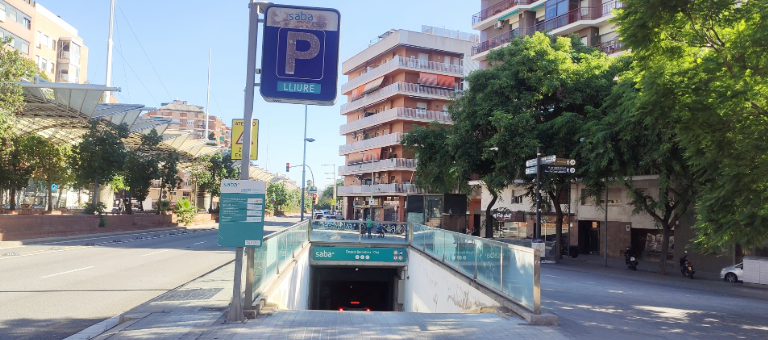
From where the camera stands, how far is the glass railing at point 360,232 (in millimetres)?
26183

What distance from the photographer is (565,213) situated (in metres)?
37.9

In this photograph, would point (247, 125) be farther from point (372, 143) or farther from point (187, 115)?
point (187, 115)

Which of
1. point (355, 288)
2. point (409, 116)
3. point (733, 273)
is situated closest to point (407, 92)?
point (409, 116)

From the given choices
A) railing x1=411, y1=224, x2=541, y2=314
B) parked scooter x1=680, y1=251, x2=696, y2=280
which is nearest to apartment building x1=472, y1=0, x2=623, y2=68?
parked scooter x1=680, y1=251, x2=696, y2=280

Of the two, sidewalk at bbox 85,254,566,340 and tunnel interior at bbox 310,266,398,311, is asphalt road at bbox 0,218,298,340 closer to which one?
sidewalk at bbox 85,254,566,340

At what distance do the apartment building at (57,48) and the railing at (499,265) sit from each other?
54.2 meters

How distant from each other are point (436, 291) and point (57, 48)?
6356 centimetres

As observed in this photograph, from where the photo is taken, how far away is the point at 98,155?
37.0 metres

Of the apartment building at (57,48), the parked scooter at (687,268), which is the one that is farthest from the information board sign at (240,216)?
the apartment building at (57,48)

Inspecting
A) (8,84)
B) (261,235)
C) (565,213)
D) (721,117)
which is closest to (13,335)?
(261,235)

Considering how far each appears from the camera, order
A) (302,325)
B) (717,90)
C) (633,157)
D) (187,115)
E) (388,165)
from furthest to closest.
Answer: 1. (187,115)
2. (388,165)
3. (633,157)
4. (717,90)
5. (302,325)

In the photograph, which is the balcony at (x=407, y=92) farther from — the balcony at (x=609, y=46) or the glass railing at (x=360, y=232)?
the glass railing at (x=360, y=232)

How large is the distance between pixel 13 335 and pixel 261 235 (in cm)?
375

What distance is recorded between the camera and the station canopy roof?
30.8 meters
